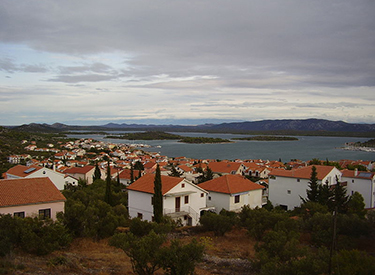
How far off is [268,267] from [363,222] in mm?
8679

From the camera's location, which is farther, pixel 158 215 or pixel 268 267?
pixel 158 215

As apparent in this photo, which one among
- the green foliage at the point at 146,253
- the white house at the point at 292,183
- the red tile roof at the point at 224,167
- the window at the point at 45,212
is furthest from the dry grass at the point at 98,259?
the red tile roof at the point at 224,167

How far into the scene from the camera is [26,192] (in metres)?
16.1

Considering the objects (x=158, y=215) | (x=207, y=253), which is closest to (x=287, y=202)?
(x=158, y=215)

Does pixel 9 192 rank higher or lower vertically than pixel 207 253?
higher

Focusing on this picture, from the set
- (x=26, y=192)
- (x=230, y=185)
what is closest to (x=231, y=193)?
(x=230, y=185)

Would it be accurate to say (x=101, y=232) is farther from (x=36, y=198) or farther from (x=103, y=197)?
(x=103, y=197)

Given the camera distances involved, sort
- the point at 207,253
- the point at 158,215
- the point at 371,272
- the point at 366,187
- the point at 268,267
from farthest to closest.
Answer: the point at 366,187 < the point at 158,215 < the point at 207,253 < the point at 268,267 < the point at 371,272

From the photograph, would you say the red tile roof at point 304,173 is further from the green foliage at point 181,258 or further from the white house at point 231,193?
the green foliage at point 181,258

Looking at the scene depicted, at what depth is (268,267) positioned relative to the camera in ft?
25.9

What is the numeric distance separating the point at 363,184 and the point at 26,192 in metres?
26.4

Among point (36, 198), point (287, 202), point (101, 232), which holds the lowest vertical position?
point (287, 202)

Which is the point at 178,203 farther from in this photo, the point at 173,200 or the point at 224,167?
the point at 224,167

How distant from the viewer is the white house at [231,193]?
23531 mm
